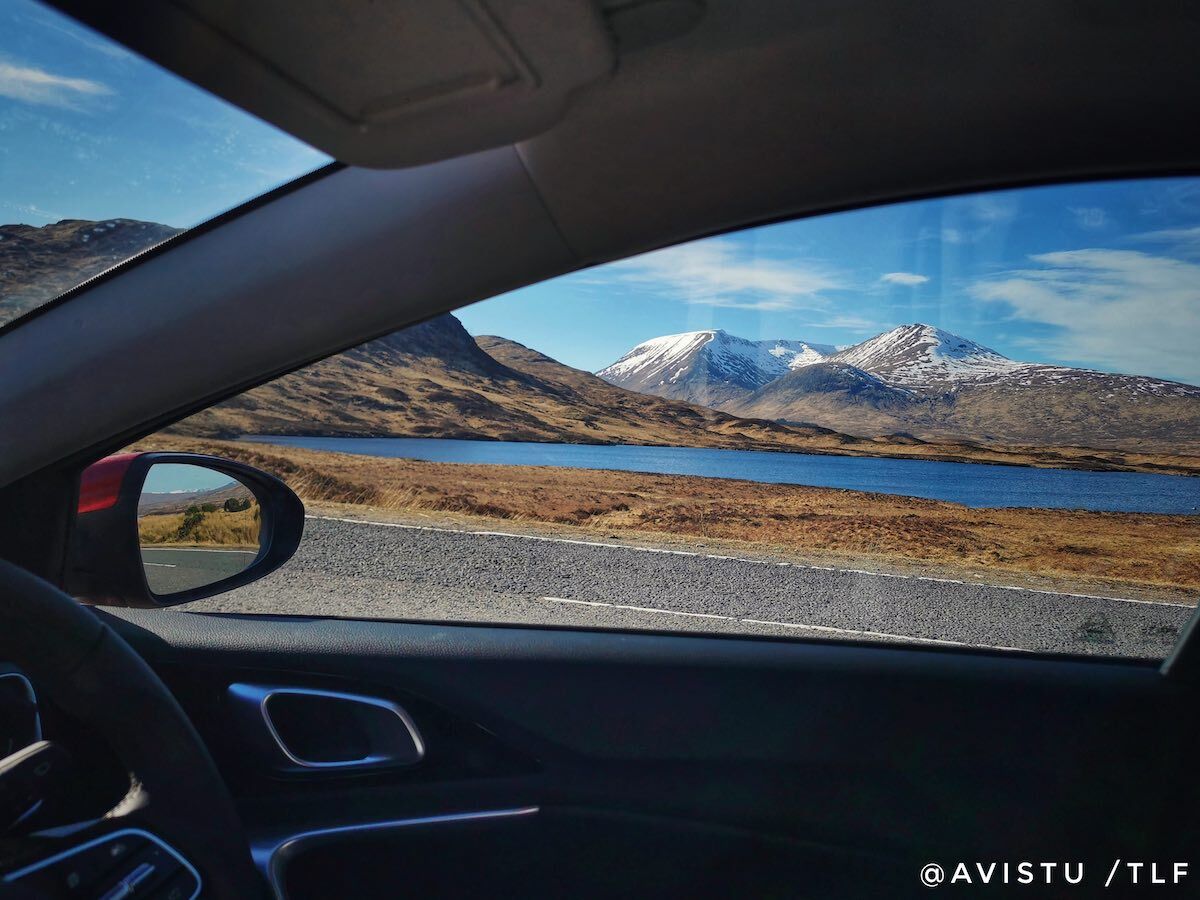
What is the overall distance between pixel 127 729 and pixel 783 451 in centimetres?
176

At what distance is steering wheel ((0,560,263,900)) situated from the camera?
1.23m

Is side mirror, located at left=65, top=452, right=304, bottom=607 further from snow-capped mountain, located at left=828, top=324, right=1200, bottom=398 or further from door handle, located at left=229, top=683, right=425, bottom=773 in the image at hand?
snow-capped mountain, located at left=828, top=324, right=1200, bottom=398

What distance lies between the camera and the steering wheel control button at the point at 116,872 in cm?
117

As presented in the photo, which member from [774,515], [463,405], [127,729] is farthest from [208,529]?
[774,515]

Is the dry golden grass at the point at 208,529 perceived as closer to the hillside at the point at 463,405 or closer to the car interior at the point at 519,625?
the car interior at the point at 519,625

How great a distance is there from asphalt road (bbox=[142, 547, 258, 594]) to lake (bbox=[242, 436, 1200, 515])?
35 cm

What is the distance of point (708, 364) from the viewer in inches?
94.2

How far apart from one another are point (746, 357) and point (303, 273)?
3.77 ft

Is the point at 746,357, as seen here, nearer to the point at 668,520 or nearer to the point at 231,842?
the point at 668,520

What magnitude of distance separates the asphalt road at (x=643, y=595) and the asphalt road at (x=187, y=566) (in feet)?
0.42

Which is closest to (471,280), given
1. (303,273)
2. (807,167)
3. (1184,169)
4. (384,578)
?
(303,273)

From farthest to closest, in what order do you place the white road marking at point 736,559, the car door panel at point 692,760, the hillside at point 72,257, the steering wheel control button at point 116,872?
the white road marking at point 736,559
the car door panel at point 692,760
the hillside at point 72,257
the steering wheel control button at point 116,872

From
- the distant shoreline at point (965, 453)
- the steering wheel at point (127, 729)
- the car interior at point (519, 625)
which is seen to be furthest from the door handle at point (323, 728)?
the steering wheel at point (127, 729)

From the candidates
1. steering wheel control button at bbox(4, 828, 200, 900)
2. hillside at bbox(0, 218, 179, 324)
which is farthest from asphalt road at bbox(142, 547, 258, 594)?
steering wheel control button at bbox(4, 828, 200, 900)
